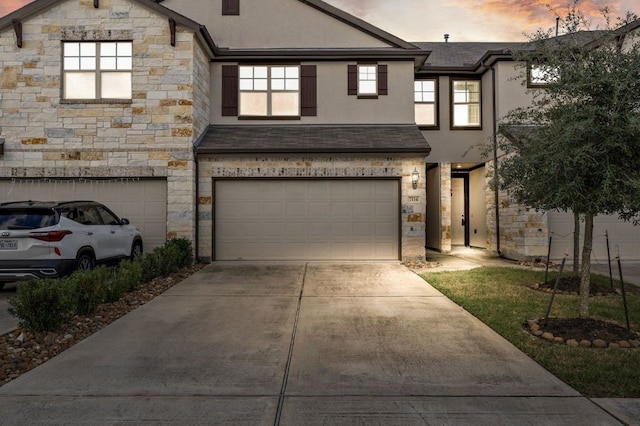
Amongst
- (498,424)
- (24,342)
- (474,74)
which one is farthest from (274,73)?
(498,424)

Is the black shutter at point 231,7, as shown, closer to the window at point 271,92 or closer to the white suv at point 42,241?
the window at point 271,92

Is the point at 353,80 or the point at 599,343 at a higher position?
the point at 353,80

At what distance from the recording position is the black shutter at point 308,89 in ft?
44.4

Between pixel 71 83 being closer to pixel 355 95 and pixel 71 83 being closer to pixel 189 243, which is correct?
pixel 189 243

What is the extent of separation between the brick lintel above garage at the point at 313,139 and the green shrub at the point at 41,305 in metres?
6.98

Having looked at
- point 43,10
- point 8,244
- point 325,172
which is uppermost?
point 43,10

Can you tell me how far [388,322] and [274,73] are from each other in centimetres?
997

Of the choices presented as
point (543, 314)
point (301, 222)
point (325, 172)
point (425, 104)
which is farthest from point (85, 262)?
point (425, 104)

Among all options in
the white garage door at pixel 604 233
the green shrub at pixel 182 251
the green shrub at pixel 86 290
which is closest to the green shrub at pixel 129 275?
the green shrub at pixel 86 290

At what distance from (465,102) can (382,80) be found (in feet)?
12.0

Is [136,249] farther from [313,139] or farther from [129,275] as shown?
[313,139]

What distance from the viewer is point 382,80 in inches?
532

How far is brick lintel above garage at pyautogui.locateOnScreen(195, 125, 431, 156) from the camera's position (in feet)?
39.5

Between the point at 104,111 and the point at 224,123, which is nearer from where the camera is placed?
the point at 104,111
